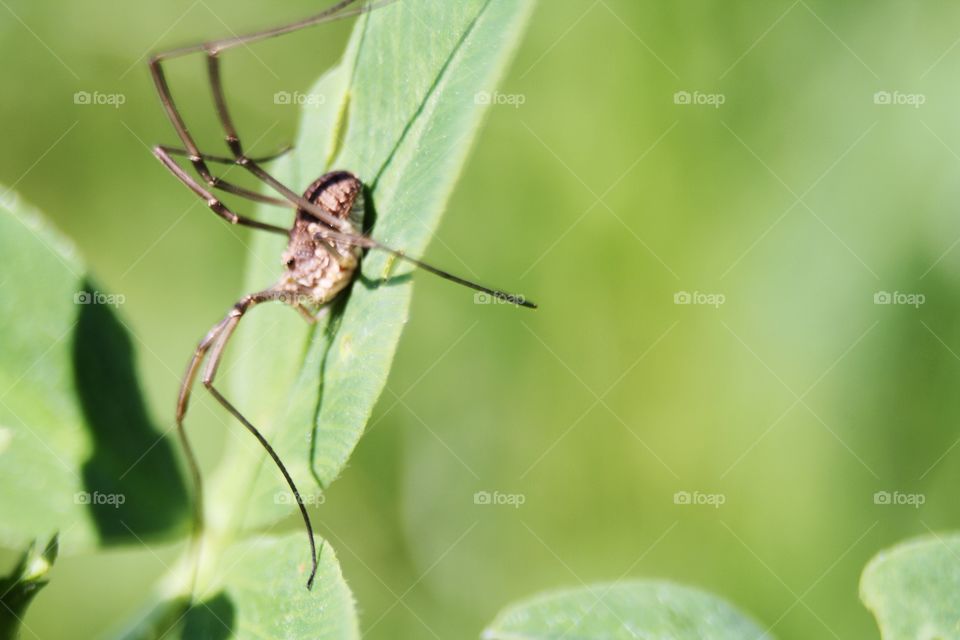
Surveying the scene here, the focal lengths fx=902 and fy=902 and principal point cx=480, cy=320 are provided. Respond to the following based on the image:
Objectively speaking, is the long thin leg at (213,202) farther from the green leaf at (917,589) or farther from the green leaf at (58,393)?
the green leaf at (917,589)

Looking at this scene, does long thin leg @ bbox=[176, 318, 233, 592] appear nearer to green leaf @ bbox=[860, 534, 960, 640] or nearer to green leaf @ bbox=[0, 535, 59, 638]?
green leaf @ bbox=[0, 535, 59, 638]

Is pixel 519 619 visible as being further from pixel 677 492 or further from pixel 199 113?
pixel 199 113

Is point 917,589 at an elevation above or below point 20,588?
above

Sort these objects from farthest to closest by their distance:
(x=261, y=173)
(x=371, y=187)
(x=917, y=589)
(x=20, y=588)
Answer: (x=261, y=173), (x=371, y=187), (x=20, y=588), (x=917, y=589)

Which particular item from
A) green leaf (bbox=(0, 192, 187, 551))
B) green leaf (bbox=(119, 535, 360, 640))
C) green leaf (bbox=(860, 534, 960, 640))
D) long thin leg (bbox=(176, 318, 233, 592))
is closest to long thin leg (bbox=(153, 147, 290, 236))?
long thin leg (bbox=(176, 318, 233, 592))

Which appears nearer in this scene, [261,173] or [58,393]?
[58,393]

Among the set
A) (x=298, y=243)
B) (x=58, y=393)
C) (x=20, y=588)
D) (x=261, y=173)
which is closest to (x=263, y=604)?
(x=20, y=588)

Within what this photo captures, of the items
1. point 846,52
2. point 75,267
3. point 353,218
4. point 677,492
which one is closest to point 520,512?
point 677,492

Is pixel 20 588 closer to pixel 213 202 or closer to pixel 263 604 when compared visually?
pixel 263 604
